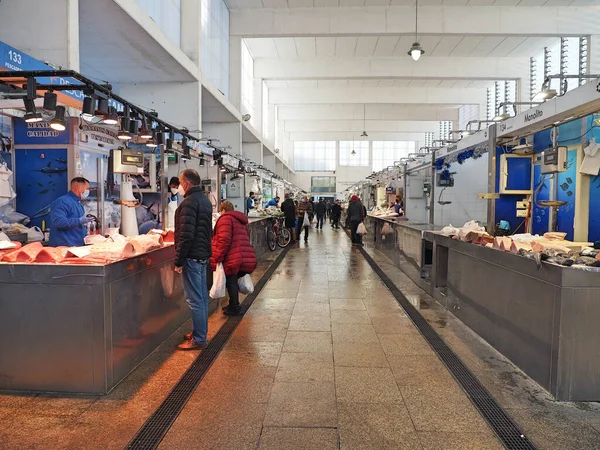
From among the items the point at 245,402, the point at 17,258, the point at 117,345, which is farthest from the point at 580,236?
the point at 17,258

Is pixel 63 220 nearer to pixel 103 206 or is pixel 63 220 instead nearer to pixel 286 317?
pixel 103 206

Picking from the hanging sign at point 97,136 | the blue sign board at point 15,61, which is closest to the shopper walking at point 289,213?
the hanging sign at point 97,136

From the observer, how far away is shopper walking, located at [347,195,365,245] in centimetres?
1493

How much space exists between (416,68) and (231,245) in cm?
1274

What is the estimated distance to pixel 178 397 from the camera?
11.3ft

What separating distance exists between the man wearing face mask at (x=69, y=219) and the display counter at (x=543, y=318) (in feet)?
15.1

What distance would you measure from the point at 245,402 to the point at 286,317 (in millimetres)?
2446

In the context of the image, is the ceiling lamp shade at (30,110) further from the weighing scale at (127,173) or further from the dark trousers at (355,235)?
the dark trousers at (355,235)

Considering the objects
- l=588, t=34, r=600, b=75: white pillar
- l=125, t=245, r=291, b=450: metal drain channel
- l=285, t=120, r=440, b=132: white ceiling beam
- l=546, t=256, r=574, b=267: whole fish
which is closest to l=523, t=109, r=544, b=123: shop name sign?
l=546, t=256, r=574, b=267: whole fish

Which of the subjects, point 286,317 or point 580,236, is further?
point 580,236

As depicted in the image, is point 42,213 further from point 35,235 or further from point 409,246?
point 409,246

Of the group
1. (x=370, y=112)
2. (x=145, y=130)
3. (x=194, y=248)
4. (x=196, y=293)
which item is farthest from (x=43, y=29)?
(x=370, y=112)

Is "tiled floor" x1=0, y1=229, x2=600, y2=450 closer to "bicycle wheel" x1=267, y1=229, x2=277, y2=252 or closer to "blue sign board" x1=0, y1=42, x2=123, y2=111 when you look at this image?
"blue sign board" x1=0, y1=42, x2=123, y2=111

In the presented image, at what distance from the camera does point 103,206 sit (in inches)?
286
